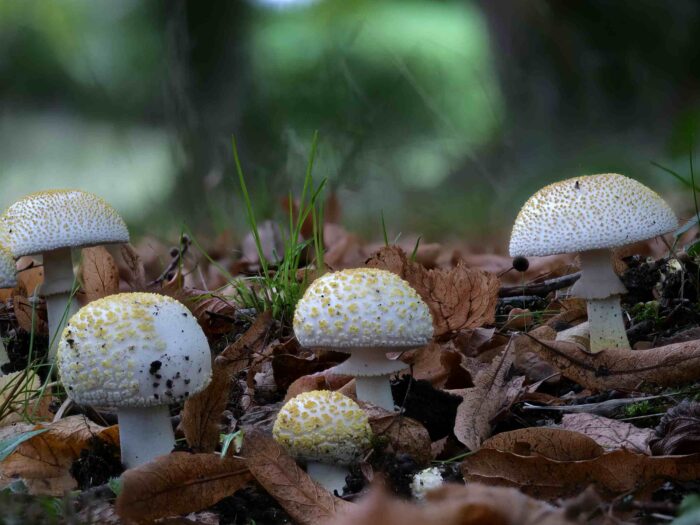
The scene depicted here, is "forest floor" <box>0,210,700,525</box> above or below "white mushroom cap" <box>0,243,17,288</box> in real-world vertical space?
below

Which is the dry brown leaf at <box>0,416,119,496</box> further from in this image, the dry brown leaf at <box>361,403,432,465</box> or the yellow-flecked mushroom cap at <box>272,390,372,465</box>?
the dry brown leaf at <box>361,403,432,465</box>

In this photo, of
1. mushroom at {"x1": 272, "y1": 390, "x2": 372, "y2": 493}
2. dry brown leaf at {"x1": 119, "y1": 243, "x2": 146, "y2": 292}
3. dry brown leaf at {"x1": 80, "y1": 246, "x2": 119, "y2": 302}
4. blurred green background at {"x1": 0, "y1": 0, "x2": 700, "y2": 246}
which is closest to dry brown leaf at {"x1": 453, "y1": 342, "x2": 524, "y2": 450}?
mushroom at {"x1": 272, "y1": 390, "x2": 372, "y2": 493}

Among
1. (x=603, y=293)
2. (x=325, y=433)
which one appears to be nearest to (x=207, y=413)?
(x=325, y=433)

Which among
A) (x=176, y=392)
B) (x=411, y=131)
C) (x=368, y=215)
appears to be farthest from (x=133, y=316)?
(x=368, y=215)

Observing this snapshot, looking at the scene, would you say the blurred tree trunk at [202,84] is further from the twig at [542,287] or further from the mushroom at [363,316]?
the mushroom at [363,316]

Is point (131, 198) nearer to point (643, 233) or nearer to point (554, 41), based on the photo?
point (554, 41)
